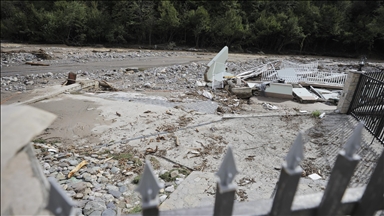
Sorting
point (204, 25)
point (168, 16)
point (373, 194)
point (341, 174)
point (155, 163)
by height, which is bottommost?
point (155, 163)

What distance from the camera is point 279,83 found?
871cm

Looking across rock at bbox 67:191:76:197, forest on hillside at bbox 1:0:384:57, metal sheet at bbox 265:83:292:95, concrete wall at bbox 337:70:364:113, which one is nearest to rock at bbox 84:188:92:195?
rock at bbox 67:191:76:197

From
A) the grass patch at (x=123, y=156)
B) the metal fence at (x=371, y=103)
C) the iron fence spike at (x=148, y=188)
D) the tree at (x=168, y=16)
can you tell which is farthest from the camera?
the tree at (x=168, y=16)

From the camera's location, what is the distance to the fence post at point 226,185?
875 mm

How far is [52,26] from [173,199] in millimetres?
28831

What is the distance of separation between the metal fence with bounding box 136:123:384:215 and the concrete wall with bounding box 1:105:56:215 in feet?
1.14

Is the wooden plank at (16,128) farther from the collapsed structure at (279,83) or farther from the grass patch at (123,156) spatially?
the collapsed structure at (279,83)

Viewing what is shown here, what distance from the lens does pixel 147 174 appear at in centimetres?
82

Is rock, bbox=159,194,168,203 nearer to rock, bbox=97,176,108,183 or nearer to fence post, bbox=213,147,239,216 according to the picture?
rock, bbox=97,176,108,183

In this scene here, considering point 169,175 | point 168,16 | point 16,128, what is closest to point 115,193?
point 169,175

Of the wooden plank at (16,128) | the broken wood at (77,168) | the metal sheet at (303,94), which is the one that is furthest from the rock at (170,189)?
the metal sheet at (303,94)

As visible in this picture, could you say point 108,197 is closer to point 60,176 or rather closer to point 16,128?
point 60,176

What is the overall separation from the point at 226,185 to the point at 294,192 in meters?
0.30

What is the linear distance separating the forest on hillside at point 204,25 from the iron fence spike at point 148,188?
27180 mm
